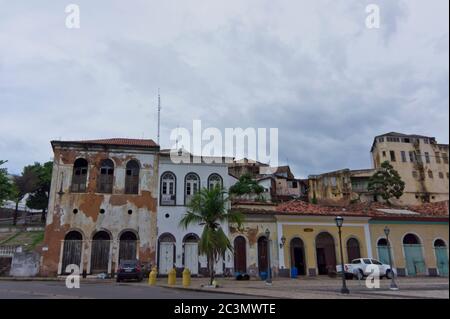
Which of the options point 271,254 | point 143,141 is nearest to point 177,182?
point 143,141

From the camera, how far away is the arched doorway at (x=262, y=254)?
86.7ft

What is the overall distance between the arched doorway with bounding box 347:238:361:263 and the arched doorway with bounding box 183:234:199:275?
36.7ft

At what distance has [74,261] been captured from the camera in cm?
2483

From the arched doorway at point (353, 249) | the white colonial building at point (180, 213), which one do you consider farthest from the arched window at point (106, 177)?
the arched doorway at point (353, 249)

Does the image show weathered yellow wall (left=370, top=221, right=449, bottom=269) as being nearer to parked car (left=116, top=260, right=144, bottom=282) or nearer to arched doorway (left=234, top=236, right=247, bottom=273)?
arched doorway (left=234, top=236, right=247, bottom=273)

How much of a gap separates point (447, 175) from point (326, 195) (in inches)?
1947

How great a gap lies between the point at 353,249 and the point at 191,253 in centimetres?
1194

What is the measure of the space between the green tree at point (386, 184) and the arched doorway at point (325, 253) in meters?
18.9

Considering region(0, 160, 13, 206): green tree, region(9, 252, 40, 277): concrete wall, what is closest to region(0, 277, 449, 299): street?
region(9, 252, 40, 277): concrete wall

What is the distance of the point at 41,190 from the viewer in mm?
46812

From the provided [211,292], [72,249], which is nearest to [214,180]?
[72,249]

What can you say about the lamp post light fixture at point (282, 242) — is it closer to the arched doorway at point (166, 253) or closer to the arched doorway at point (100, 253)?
the arched doorway at point (166, 253)
